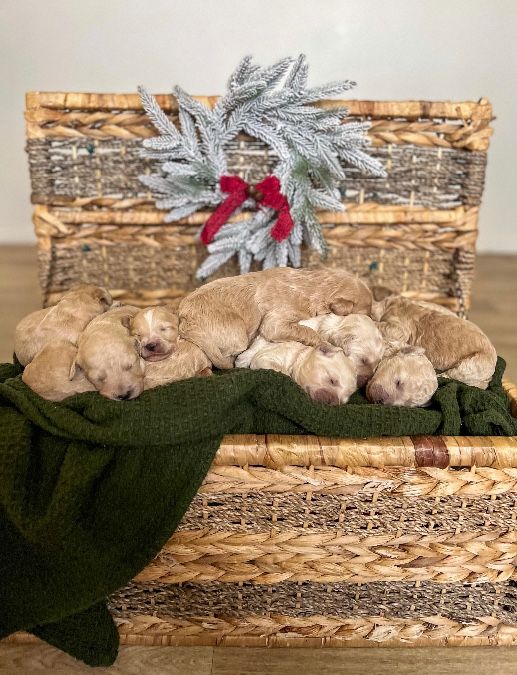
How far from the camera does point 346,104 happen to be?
53.6 inches

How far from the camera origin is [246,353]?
108 centimetres

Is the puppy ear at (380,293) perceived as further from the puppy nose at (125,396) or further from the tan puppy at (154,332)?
the puppy nose at (125,396)

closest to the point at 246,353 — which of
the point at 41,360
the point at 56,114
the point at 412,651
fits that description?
the point at 41,360

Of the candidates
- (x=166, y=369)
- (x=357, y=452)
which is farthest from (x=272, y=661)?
(x=166, y=369)

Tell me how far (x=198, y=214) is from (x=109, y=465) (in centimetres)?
77

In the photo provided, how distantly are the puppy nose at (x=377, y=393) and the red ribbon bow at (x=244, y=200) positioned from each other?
503 mm

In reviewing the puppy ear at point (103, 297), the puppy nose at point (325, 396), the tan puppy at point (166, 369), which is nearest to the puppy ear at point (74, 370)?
the tan puppy at point (166, 369)

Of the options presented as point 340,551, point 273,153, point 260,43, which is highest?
point 260,43

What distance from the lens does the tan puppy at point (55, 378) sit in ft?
3.05

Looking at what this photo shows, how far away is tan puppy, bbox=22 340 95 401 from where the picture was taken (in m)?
0.93

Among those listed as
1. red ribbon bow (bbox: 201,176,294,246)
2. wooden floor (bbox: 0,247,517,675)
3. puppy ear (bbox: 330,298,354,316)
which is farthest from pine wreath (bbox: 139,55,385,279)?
wooden floor (bbox: 0,247,517,675)

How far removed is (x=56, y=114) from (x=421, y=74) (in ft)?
6.91

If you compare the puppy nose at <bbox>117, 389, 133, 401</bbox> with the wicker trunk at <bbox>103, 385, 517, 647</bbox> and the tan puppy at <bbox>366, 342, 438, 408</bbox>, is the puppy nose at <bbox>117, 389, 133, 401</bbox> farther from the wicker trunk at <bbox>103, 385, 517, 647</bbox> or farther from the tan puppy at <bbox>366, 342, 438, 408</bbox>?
the tan puppy at <bbox>366, 342, 438, 408</bbox>

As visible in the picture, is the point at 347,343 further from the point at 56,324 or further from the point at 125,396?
the point at 56,324
